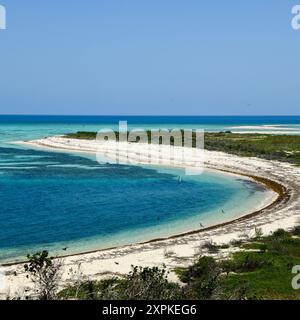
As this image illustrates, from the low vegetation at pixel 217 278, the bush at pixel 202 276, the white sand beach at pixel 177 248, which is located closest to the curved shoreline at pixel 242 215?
the white sand beach at pixel 177 248

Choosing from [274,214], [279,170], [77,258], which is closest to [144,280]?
[77,258]

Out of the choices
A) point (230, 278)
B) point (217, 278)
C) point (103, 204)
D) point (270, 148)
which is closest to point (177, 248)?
point (230, 278)

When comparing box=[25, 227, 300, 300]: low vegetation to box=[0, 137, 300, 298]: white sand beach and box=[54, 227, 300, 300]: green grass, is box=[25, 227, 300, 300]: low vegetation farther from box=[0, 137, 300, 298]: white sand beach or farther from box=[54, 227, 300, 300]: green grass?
box=[0, 137, 300, 298]: white sand beach

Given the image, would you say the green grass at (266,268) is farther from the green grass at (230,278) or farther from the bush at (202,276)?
the bush at (202,276)

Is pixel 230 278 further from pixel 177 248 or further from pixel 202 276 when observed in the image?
pixel 177 248
